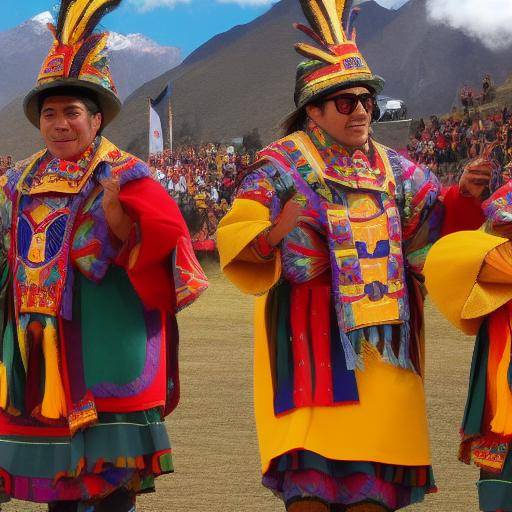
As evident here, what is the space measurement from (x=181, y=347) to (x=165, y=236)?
734 centimetres

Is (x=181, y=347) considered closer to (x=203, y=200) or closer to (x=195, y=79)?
(x=203, y=200)

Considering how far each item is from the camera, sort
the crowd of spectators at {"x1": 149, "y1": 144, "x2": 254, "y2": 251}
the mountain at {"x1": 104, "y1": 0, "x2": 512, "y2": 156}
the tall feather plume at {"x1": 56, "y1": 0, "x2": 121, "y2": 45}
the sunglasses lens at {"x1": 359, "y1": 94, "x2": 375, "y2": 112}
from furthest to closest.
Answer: the mountain at {"x1": 104, "y1": 0, "x2": 512, "y2": 156} < the crowd of spectators at {"x1": 149, "y1": 144, "x2": 254, "y2": 251} < the tall feather plume at {"x1": 56, "y1": 0, "x2": 121, "y2": 45} < the sunglasses lens at {"x1": 359, "y1": 94, "x2": 375, "y2": 112}

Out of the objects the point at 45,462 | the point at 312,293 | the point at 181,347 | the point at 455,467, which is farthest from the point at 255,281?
the point at 181,347

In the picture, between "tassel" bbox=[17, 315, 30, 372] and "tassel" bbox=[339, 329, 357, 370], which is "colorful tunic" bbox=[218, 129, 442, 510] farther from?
"tassel" bbox=[17, 315, 30, 372]

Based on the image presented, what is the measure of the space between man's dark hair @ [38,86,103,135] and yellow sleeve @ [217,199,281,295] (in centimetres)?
73

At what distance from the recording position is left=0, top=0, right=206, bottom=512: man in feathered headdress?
4.45m

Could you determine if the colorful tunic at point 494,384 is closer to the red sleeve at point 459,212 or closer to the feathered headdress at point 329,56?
the red sleeve at point 459,212

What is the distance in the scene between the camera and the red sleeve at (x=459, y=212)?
15.1ft

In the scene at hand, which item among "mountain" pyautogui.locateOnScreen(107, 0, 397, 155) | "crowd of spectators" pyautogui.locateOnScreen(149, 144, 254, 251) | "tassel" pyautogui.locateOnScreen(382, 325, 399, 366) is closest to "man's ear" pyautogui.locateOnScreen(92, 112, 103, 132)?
"tassel" pyautogui.locateOnScreen(382, 325, 399, 366)

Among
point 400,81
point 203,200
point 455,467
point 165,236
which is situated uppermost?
point 400,81

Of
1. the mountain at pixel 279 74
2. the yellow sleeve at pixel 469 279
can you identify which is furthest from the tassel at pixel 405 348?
the mountain at pixel 279 74

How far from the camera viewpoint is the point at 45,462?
446cm

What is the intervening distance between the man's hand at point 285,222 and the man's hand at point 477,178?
28.4 inches

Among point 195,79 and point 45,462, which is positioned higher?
point 195,79
